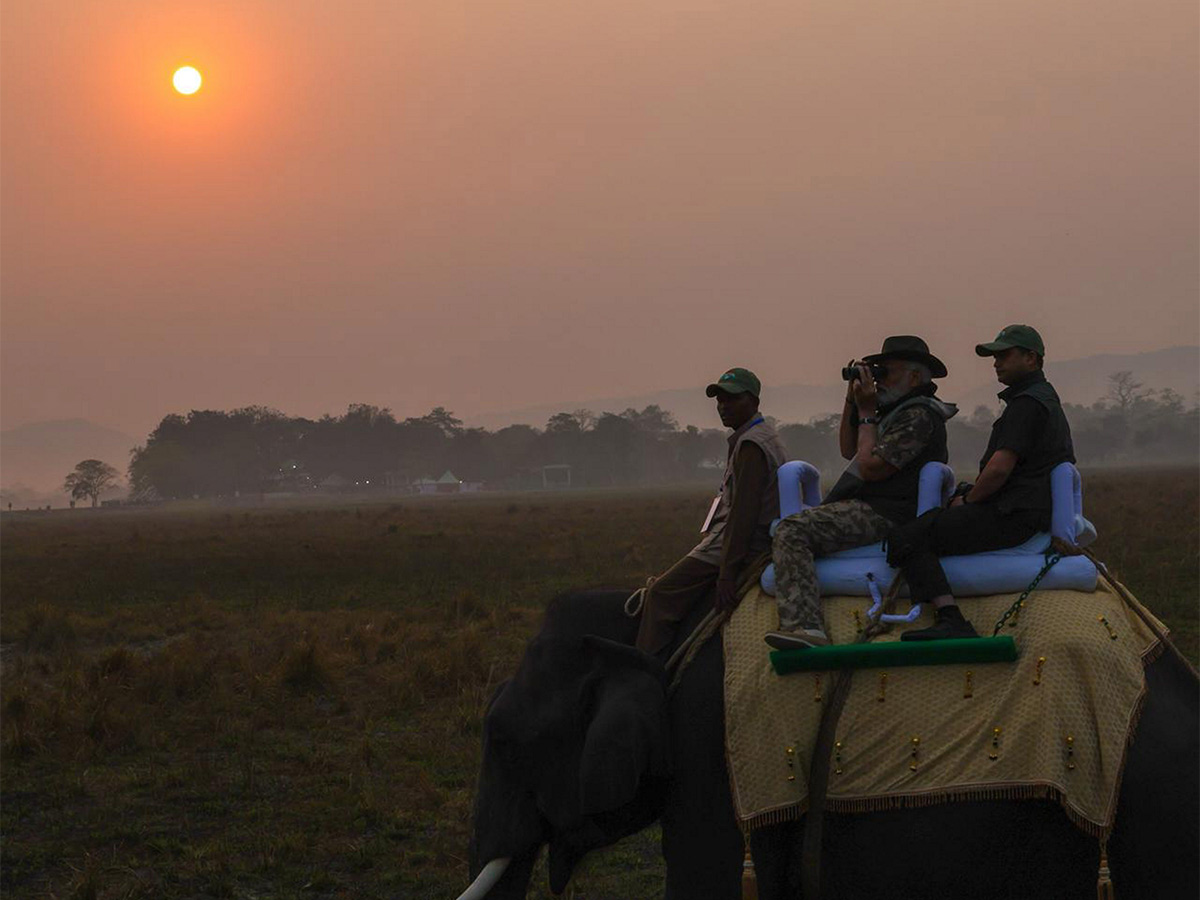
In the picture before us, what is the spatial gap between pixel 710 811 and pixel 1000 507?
A: 5.27 ft

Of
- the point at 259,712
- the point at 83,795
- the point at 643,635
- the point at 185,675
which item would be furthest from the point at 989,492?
the point at 185,675

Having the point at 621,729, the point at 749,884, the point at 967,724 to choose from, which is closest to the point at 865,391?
the point at 967,724

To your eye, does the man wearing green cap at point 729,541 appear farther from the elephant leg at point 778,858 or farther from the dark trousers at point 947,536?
the elephant leg at point 778,858

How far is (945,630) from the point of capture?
4.52 metres

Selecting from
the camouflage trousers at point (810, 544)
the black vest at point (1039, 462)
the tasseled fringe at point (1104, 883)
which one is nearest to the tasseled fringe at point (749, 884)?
the camouflage trousers at point (810, 544)

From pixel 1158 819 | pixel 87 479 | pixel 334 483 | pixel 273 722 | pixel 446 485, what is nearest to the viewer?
pixel 1158 819

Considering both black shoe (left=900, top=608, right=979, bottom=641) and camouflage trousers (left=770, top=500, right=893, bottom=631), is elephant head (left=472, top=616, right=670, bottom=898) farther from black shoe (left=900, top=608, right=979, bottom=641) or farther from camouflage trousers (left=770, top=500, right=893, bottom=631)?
black shoe (left=900, top=608, right=979, bottom=641)

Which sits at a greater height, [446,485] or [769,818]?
[446,485]

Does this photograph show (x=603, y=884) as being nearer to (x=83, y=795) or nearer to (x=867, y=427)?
(x=867, y=427)

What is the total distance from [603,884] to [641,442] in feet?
626

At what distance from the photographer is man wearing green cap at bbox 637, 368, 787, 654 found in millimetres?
4957

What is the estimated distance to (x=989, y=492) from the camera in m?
4.75

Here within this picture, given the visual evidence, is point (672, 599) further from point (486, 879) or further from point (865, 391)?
point (486, 879)

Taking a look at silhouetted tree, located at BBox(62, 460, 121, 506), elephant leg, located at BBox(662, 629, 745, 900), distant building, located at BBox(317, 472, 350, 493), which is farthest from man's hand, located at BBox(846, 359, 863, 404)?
silhouetted tree, located at BBox(62, 460, 121, 506)
